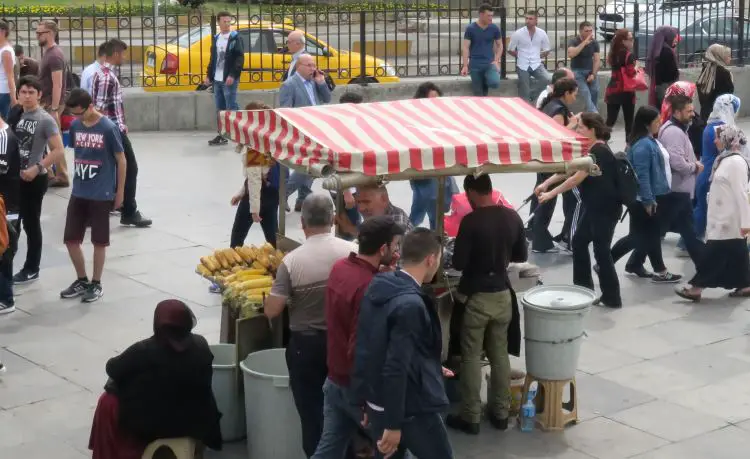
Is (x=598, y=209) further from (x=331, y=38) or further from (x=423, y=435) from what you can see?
(x=331, y=38)

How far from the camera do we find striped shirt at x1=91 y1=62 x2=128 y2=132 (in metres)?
13.0

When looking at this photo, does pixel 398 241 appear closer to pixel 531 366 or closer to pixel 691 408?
pixel 531 366

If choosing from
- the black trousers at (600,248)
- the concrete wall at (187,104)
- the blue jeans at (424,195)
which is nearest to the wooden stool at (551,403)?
the black trousers at (600,248)

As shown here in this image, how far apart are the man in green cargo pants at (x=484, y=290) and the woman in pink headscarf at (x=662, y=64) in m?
10.2

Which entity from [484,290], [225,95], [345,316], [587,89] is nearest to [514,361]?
[484,290]

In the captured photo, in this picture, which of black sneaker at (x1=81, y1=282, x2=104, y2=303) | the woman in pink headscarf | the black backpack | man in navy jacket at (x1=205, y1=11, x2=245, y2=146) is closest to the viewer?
the black backpack

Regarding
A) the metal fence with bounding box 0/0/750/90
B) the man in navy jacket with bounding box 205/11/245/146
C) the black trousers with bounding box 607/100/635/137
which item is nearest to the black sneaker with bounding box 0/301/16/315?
the man in navy jacket with bounding box 205/11/245/146

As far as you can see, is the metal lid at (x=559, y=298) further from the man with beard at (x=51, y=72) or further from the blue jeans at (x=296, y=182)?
the man with beard at (x=51, y=72)

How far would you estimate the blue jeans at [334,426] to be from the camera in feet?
21.3

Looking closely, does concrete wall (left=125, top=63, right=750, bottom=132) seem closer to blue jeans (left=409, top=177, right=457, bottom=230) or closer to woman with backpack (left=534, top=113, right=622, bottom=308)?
blue jeans (left=409, top=177, right=457, bottom=230)

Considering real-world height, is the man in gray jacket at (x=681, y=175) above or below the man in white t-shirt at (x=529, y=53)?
below

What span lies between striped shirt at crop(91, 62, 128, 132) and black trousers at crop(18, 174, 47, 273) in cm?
223

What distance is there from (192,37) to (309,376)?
13.5 metres

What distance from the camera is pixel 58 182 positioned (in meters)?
14.8
